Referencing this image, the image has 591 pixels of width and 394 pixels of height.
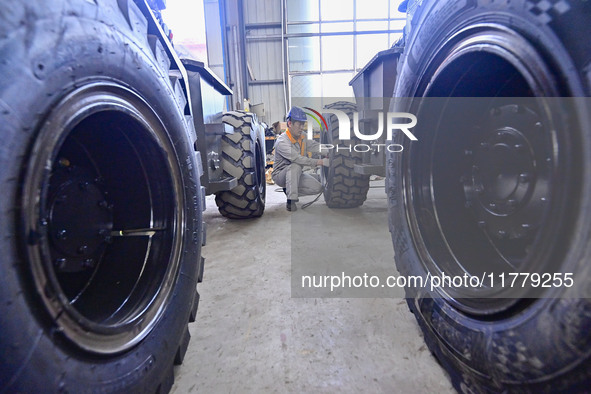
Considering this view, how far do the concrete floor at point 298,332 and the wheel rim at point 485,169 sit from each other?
0.41 m

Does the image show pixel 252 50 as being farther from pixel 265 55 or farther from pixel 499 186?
pixel 499 186

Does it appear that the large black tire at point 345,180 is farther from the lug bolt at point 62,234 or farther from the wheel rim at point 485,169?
the lug bolt at point 62,234

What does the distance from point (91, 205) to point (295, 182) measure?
336 cm

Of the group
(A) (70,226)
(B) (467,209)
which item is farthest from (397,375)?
(A) (70,226)

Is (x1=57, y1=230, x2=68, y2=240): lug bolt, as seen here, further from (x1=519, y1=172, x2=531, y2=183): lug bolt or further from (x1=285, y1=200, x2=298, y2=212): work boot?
(x1=285, y1=200, x2=298, y2=212): work boot

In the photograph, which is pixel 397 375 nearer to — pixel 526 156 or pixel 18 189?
pixel 526 156

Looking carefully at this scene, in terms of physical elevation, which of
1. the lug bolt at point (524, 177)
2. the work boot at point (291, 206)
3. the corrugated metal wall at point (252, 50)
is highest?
the corrugated metal wall at point (252, 50)

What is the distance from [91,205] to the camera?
3.30 feet

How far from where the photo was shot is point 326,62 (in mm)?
12008

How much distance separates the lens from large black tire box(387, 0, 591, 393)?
0.63 metres

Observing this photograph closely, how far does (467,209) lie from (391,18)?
12371 millimetres

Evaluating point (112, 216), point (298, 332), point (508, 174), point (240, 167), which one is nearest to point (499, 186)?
point (508, 174)

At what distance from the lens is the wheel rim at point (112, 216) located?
0.79 metres

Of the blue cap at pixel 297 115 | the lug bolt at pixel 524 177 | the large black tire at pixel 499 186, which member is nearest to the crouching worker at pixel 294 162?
the blue cap at pixel 297 115
